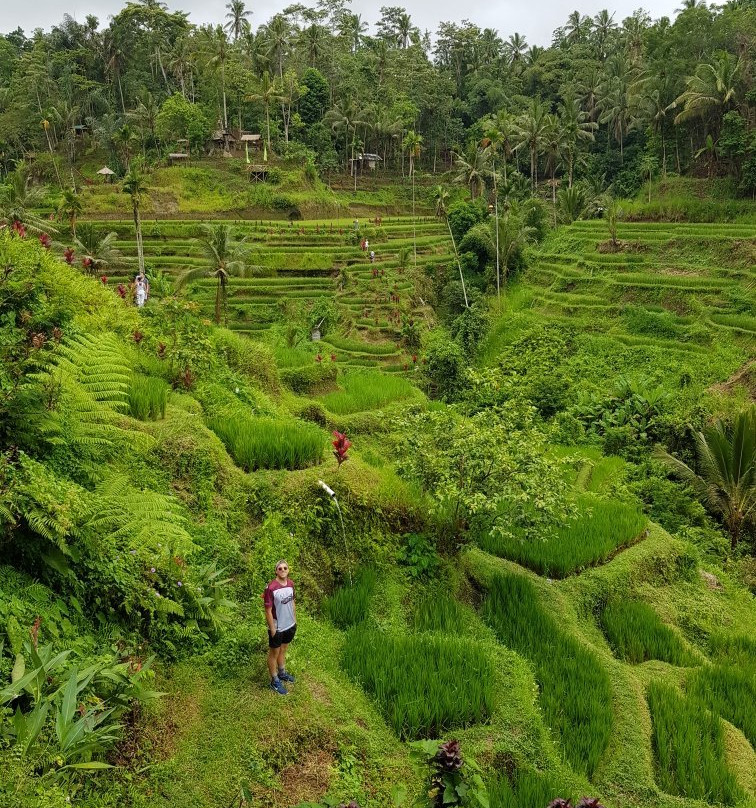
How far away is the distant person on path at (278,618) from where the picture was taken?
3.94 meters

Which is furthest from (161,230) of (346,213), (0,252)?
(0,252)

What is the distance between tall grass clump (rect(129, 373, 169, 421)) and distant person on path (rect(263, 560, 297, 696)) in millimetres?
2828

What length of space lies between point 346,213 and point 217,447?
38088 millimetres

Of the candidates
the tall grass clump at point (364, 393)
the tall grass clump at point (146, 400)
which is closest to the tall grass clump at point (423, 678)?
the tall grass clump at point (146, 400)

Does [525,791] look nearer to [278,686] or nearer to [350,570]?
[278,686]

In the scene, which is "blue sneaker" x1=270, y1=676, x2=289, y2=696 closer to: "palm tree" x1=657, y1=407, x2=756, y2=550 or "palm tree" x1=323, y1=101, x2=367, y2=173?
"palm tree" x1=657, y1=407, x2=756, y2=550

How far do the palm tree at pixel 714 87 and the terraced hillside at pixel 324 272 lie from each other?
1473 cm

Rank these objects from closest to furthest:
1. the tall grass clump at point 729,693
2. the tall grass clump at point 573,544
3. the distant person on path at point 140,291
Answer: the tall grass clump at point 729,693
the tall grass clump at point 573,544
the distant person on path at point 140,291

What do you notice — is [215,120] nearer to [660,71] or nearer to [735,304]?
[660,71]

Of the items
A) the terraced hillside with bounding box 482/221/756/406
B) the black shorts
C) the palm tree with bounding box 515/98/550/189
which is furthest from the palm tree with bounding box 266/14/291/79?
the black shorts

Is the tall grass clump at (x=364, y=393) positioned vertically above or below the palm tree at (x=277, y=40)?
below

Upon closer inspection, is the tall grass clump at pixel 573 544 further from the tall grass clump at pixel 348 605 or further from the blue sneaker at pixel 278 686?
the blue sneaker at pixel 278 686

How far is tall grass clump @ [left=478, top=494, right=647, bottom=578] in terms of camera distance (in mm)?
7305

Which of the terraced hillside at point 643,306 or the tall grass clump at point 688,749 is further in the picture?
the terraced hillside at point 643,306
